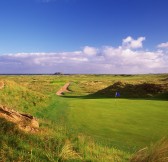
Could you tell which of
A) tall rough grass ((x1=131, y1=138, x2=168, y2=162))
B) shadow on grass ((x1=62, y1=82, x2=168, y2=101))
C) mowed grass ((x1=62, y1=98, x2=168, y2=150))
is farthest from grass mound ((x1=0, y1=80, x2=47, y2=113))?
shadow on grass ((x1=62, y1=82, x2=168, y2=101))

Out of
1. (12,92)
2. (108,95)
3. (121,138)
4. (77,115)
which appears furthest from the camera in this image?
(108,95)

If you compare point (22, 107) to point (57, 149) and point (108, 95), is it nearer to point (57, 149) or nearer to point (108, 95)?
point (57, 149)

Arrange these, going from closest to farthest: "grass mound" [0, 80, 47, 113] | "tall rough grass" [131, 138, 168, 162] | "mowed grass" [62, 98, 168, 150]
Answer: "tall rough grass" [131, 138, 168, 162] < "mowed grass" [62, 98, 168, 150] < "grass mound" [0, 80, 47, 113]

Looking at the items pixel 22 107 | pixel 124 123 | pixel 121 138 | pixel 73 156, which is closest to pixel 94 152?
pixel 73 156

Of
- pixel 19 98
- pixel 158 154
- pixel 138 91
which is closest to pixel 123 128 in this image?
pixel 158 154

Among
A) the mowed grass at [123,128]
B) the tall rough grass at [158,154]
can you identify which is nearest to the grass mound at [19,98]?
the mowed grass at [123,128]

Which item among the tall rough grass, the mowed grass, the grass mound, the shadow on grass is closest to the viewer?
the tall rough grass

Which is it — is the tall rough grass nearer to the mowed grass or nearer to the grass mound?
the mowed grass

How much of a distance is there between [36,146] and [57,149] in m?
0.64

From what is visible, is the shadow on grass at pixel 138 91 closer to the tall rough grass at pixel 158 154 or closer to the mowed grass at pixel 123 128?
the mowed grass at pixel 123 128

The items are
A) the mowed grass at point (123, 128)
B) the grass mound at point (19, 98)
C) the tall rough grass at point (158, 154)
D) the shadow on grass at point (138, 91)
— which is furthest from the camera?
the shadow on grass at point (138, 91)

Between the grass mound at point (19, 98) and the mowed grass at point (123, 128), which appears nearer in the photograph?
the mowed grass at point (123, 128)

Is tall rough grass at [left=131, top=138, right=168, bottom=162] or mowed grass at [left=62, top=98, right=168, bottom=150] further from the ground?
tall rough grass at [left=131, top=138, right=168, bottom=162]

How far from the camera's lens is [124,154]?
27.8 feet
